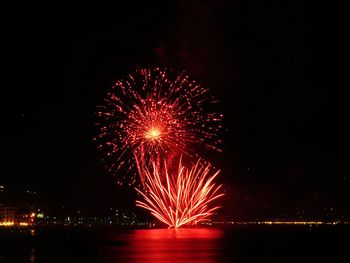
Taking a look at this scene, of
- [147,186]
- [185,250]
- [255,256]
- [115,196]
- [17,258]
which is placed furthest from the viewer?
[115,196]

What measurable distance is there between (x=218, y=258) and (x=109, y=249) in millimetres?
8487

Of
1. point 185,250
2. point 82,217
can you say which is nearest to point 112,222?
point 82,217

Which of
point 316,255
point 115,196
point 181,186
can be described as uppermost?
point 115,196

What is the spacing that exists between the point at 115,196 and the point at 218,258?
209 ft

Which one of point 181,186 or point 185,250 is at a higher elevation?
point 181,186

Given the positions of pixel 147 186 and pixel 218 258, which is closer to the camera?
pixel 218 258

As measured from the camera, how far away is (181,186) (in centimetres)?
4197

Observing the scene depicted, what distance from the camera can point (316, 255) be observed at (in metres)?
31.8

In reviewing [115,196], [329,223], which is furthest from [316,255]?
[329,223]

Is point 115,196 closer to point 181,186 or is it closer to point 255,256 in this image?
point 181,186

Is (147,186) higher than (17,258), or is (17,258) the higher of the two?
(147,186)

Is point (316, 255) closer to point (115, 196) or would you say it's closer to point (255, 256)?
point (255, 256)

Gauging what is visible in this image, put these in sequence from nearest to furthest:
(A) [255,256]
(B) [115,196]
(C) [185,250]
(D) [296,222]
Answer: (A) [255,256], (C) [185,250], (B) [115,196], (D) [296,222]

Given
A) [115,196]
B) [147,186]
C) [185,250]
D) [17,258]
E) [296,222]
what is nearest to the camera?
[17,258]
